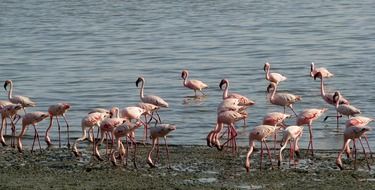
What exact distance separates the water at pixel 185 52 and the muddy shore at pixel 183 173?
1.90 meters

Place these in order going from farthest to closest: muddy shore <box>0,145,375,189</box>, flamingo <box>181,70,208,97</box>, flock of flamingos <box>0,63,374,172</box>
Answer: flamingo <box>181,70,208,97</box> < flock of flamingos <box>0,63,374,172</box> < muddy shore <box>0,145,375,189</box>

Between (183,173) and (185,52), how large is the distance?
17037 mm

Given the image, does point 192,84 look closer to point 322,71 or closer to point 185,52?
point 322,71

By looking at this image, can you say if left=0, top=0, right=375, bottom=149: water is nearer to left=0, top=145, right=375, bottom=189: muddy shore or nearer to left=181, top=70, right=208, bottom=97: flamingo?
left=181, top=70, right=208, bottom=97: flamingo

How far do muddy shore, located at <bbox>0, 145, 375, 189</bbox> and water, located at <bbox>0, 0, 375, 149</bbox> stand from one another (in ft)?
6.24

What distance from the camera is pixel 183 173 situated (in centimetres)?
1299

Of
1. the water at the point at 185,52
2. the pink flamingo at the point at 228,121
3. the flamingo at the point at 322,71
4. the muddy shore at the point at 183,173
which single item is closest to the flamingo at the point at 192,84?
the water at the point at 185,52

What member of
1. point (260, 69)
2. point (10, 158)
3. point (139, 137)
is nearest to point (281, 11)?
point (260, 69)

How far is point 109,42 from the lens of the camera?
3347cm

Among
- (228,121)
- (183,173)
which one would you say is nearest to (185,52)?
(228,121)

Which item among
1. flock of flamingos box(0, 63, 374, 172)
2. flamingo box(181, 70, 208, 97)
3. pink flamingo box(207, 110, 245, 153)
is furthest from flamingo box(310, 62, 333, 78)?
pink flamingo box(207, 110, 245, 153)

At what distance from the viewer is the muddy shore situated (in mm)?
12148

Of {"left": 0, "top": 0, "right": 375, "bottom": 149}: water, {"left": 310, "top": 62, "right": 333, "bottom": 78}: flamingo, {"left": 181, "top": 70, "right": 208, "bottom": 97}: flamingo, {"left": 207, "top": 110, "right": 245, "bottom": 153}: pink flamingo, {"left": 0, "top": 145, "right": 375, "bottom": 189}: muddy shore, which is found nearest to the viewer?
{"left": 0, "top": 145, "right": 375, "bottom": 189}: muddy shore

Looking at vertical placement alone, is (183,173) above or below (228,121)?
below
